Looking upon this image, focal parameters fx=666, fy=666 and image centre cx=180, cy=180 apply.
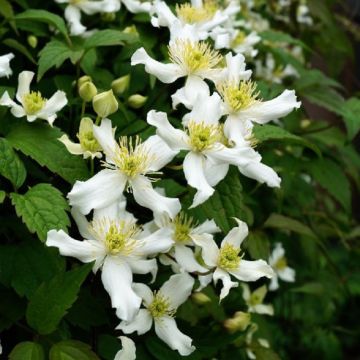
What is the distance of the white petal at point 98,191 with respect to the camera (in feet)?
3.06

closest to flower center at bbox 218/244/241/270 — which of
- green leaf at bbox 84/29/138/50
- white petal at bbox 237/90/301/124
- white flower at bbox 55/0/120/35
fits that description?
white petal at bbox 237/90/301/124

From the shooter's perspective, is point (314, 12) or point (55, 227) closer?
point (55, 227)

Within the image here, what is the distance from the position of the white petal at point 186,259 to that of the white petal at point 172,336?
92 mm

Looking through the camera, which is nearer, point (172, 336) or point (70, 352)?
point (70, 352)

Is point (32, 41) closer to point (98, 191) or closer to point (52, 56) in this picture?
point (52, 56)

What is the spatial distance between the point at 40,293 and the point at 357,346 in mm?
3091

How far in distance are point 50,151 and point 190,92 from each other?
0.24 metres

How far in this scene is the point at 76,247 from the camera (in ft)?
3.04

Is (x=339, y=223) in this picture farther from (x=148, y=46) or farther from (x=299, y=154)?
(x=148, y=46)

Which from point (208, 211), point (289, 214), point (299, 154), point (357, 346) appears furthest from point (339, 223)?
point (357, 346)

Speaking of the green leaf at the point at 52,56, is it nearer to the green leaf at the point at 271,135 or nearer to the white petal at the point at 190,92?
the white petal at the point at 190,92

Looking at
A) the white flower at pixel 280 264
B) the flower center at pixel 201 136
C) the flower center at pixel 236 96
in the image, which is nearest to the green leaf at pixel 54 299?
the flower center at pixel 201 136

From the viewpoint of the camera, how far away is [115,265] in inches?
38.1

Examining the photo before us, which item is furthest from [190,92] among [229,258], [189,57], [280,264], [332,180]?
[280,264]
